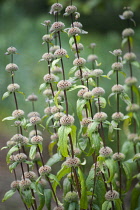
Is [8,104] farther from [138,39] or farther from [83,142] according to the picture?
[138,39]

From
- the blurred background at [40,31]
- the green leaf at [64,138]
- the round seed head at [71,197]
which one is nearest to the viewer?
the green leaf at [64,138]

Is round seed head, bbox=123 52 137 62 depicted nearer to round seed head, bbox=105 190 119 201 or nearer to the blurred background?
round seed head, bbox=105 190 119 201

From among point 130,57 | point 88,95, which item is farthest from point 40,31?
point 88,95

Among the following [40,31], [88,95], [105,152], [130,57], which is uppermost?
[40,31]

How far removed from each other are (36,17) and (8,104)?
0.81 meters

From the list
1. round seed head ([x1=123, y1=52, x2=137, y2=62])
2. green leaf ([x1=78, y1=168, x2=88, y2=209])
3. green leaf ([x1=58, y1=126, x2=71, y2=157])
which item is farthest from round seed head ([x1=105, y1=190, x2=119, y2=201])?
round seed head ([x1=123, y1=52, x2=137, y2=62])

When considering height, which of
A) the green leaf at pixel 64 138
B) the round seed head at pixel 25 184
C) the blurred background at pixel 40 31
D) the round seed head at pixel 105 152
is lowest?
the round seed head at pixel 25 184

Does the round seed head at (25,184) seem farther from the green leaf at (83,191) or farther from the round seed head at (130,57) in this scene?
the round seed head at (130,57)

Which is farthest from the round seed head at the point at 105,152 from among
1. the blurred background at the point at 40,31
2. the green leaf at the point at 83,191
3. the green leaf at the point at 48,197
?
the blurred background at the point at 40,31

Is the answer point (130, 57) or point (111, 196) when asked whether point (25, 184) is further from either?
point (130, 57)

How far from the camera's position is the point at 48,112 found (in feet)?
3.08

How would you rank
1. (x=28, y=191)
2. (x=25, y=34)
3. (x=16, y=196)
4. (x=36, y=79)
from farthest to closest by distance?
(x=25, y=34) < (x=36, y=79) < (x=16, y=196) < (x=28, y=191)

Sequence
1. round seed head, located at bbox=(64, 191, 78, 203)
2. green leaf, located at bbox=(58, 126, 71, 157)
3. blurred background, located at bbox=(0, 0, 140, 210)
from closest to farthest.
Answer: green leaf, located at bbox=(58, 126, 71, 157), round seed head, located at bbox=(64, 191, 78, 203), blurred background, located at bbox=(0, 0, 140, 210)

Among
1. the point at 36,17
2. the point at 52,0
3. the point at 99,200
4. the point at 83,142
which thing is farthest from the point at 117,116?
the point at 36,17
